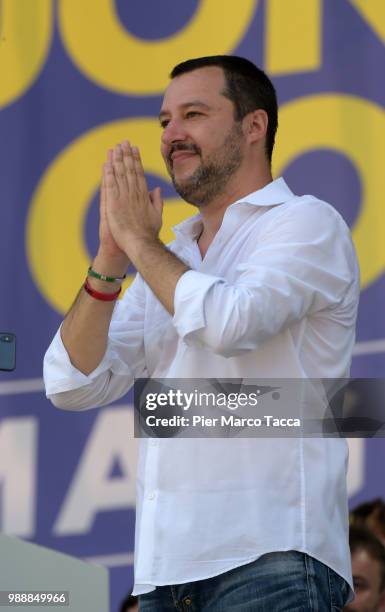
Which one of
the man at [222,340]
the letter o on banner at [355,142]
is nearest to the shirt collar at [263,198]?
the man at [222,340]

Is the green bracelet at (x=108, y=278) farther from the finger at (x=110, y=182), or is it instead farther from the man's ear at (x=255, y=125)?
the man's ear at (x=255, y=125)

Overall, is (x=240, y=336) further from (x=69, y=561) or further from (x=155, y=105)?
(x=155, y=105)

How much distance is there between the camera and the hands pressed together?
90.4 inches

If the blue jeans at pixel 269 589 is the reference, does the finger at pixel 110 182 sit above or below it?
above

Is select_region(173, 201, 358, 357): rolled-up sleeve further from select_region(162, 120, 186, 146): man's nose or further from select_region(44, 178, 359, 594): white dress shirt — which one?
select_region(162, 120, 186, 146): man's nose

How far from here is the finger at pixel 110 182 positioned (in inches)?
92.7

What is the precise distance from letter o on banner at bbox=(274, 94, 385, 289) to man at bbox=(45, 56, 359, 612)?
1179 mm

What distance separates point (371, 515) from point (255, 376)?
5.14ft

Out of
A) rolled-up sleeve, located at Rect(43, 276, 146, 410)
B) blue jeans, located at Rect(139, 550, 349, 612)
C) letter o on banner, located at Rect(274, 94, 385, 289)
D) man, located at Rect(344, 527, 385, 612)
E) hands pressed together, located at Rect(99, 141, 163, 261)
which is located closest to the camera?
blue jeans, located at Rect(139, 550, 349, 612)

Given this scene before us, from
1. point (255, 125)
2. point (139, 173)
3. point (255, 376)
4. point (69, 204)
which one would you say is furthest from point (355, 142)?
point (255, 376)

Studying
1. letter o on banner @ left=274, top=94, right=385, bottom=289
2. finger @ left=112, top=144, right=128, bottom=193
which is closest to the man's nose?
finger @ left=112, top=144, right=128, bottom=193

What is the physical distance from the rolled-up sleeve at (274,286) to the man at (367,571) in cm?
151

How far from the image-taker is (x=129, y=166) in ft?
7.86

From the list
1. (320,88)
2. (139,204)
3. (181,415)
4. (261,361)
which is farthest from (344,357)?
(320,88)
